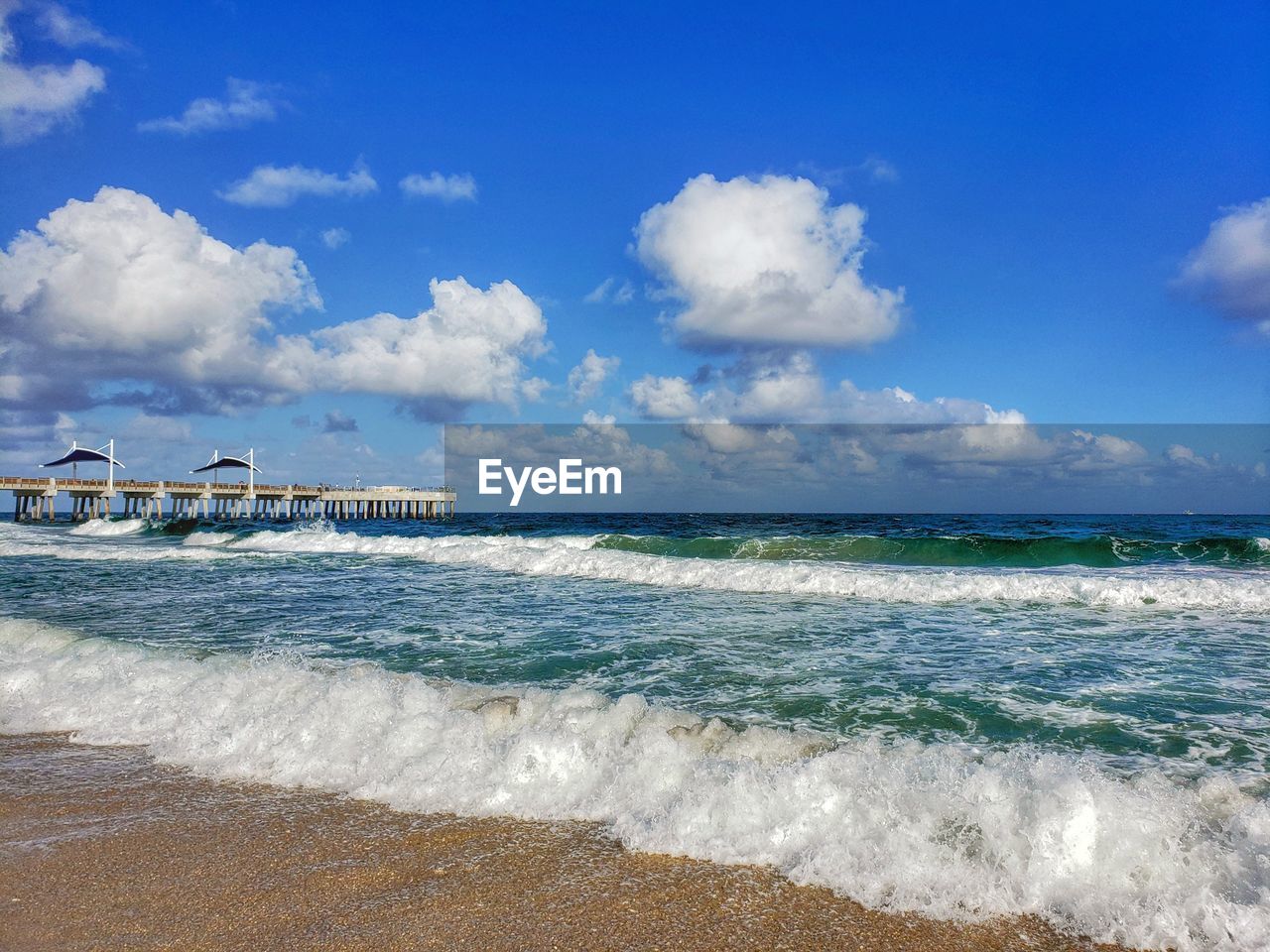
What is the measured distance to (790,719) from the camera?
5.62 meters

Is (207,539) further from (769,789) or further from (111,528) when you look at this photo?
(769,789)

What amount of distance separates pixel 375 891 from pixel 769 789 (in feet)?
6.83

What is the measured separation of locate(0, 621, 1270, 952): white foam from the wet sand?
201mm

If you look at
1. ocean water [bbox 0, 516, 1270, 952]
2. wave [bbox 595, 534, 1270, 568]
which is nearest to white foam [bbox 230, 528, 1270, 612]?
ocean water [bbox 0, 516, 1270, 952]

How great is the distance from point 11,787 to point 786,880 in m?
4.88

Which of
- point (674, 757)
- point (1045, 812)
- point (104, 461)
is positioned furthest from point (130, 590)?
point (104, 461)

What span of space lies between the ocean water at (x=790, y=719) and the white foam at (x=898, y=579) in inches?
5.0

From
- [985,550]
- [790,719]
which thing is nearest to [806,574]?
[790,719]

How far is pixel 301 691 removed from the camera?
19.7 feet

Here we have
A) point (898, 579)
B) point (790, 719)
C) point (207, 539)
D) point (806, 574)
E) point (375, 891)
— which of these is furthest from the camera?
point (207, 539)

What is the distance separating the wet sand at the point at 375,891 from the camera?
9.78ft

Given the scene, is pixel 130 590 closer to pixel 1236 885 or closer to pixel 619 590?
pixel 619 590

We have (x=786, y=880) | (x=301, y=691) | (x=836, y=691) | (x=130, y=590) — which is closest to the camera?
(x=786, y=880)

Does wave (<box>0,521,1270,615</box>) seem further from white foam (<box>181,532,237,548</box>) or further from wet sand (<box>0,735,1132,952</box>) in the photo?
wet sand (<box>0,735,1132,952</box>)
